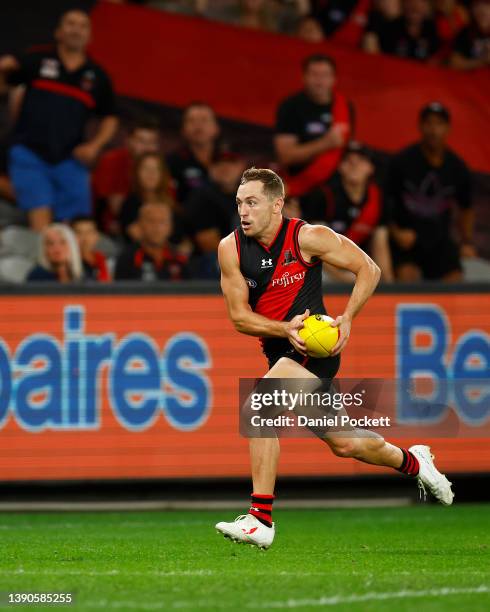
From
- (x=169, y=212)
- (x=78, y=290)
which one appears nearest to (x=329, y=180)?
(x=169, y=212)

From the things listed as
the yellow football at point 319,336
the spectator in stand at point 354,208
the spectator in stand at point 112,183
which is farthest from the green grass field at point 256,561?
the spectator in stand at point 112,183

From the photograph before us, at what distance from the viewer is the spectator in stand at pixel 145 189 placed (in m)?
13.4

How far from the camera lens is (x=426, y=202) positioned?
570 inches

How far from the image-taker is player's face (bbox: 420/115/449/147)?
1448 cm

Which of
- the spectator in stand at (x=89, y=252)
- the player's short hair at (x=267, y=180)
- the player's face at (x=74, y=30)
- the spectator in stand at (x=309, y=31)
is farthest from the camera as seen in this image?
the spectator in stand at (x=309, y=31)

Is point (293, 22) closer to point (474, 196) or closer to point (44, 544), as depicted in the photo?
point (474, 196)

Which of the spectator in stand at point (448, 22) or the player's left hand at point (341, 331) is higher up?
the spectator in stand at point (448, 22)

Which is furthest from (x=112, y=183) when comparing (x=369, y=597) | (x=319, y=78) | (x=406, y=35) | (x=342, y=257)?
(x=369, y=597)

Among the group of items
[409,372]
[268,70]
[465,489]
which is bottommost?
[465,489]

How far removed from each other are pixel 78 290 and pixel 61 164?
5.75ft

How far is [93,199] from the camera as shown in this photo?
14.3 meters

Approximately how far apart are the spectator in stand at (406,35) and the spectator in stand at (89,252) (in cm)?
485

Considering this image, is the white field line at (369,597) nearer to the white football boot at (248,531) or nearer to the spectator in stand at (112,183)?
the white football boot at (248,531)

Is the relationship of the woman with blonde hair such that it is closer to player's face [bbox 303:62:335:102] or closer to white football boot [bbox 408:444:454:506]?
player's face [bbox 303:62:335:102]
